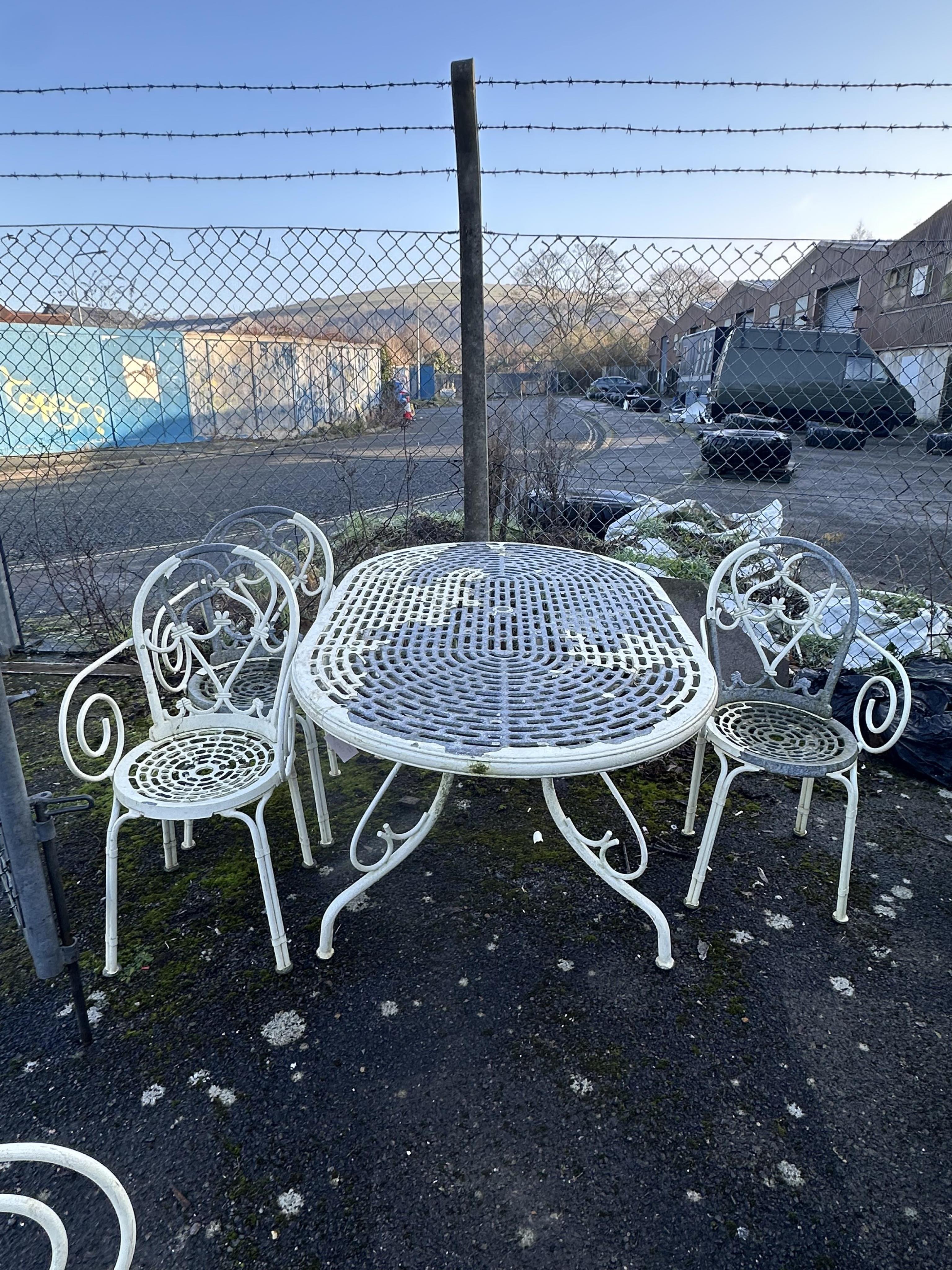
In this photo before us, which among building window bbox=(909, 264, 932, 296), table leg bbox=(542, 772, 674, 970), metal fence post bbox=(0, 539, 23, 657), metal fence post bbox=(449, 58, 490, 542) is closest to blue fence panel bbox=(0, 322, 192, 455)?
metal fence post bbox=(0, 539, 23, 657)

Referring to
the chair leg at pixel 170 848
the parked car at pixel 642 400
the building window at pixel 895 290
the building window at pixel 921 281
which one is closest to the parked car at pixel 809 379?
the parked car at pixel 642 400

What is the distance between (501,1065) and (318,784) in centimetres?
102

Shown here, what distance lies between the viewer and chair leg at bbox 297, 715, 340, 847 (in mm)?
2291

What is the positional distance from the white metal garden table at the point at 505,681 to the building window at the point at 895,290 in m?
15.2

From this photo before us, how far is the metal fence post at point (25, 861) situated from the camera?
1499 millimetres

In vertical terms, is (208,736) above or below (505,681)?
below

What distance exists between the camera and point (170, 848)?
2.21m

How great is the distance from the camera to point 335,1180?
1.36 m

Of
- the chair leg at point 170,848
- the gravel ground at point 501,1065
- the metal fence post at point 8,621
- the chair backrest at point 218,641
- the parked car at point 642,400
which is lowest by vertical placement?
the gravel ground at point 501,1065

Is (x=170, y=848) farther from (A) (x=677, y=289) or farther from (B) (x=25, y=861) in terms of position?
(A) (x=677, y=289)

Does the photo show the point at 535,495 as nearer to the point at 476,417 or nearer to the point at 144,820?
the point at 476,417

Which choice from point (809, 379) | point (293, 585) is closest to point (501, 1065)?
point (293, 585)

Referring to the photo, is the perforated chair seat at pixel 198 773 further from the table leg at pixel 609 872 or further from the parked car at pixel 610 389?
the parked car at pixel 610 389

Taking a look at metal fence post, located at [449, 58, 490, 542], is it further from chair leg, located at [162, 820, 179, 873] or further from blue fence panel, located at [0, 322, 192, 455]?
blue fence panel, located at [0, 322, 192, 455]
